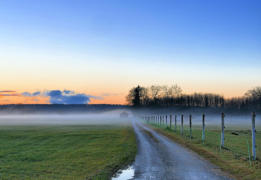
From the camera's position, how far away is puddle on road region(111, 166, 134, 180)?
11740 millimetres

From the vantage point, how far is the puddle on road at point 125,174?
11740mm

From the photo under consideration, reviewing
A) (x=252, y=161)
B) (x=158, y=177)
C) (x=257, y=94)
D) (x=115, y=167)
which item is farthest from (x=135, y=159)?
(x=257, y=94)

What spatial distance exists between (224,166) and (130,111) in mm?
156596

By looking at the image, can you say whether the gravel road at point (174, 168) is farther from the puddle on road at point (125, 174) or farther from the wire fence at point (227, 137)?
the wire fence at point (227, 137)

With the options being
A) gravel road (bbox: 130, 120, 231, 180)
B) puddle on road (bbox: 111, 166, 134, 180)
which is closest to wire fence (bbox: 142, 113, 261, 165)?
gravel road (bbox: 130, 120, 231, 180)

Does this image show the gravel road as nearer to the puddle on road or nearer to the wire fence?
the puddle on road

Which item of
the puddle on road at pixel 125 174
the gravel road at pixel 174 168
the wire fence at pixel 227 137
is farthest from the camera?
the wire fence at pixel 227 137

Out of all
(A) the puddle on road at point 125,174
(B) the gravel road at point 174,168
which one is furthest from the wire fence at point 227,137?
(A) the puddle on road at point 125,174

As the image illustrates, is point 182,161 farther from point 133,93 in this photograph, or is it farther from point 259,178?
point 133,93

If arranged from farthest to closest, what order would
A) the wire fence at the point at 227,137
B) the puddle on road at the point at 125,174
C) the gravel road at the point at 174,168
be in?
the wire fence at the point at 227,137 < the puddle on road at the point at 125,174 < the gravel road at the point at 174,168

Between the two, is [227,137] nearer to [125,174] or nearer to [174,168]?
[174,168]

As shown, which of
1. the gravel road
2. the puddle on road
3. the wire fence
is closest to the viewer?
the gravel road

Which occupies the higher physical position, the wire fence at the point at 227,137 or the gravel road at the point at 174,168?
the gravel road at the point at 174,168

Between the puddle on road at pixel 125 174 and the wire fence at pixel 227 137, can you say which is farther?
the wire fence at pixel 227 137
